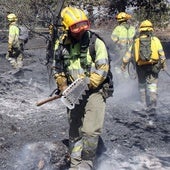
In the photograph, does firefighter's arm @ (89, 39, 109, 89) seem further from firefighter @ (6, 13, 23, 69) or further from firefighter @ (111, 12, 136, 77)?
firefighter @ (6, 13, 23, 69)

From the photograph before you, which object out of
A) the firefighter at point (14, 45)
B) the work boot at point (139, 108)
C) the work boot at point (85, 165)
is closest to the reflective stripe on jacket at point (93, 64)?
the work boot at point (85, 165)

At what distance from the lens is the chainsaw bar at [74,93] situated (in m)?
4.90

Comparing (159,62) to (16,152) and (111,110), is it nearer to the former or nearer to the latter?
(111,110)

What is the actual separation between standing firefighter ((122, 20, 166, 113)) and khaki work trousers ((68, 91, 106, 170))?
11.9 ft

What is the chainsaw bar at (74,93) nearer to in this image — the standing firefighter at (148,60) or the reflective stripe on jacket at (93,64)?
the reflective stripe on jacket at (93,64)

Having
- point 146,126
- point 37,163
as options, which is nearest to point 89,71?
point 37,163

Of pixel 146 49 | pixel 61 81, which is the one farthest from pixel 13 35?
pixel 61 81

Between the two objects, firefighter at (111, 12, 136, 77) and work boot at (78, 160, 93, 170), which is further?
firefighter at (111, 12, 136, 77)

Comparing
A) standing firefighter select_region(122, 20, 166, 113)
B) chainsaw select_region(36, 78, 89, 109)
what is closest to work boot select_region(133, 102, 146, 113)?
standing firefighter select_region(122, 20, 166, 113)

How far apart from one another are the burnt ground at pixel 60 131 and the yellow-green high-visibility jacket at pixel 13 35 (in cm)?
215

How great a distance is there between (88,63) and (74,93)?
468 mm

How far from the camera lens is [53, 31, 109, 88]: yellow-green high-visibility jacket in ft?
16.5

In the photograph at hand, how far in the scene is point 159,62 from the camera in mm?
8875

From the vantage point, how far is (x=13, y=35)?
44.7ft
